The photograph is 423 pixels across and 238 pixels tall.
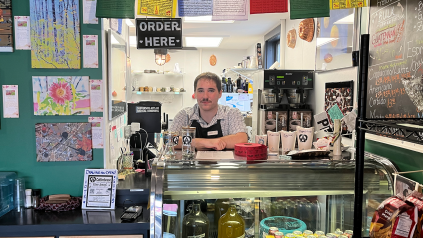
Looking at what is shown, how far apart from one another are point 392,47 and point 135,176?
7.25 ft

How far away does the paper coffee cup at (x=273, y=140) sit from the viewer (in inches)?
94.7

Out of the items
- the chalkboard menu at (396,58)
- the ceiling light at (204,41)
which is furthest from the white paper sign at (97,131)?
the ceiling light at (204,41)

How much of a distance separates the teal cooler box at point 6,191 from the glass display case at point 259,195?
127 cm

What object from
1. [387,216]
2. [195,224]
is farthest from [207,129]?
[387,216]

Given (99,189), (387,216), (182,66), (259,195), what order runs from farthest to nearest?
(182,66), (99,189), (259,195), (387,216)

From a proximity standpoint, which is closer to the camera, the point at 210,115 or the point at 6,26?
the point at 6,26

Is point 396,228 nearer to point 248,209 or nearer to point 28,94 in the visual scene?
point 248,209

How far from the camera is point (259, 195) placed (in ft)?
6.27

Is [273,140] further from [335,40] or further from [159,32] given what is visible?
[335,40]

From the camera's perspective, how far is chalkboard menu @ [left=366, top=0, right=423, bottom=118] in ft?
5.78

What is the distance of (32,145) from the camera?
2.56 meters

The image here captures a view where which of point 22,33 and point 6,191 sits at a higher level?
point 22,33

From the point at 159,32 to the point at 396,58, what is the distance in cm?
170

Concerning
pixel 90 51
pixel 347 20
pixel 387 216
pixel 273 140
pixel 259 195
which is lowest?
pixel 259 195
